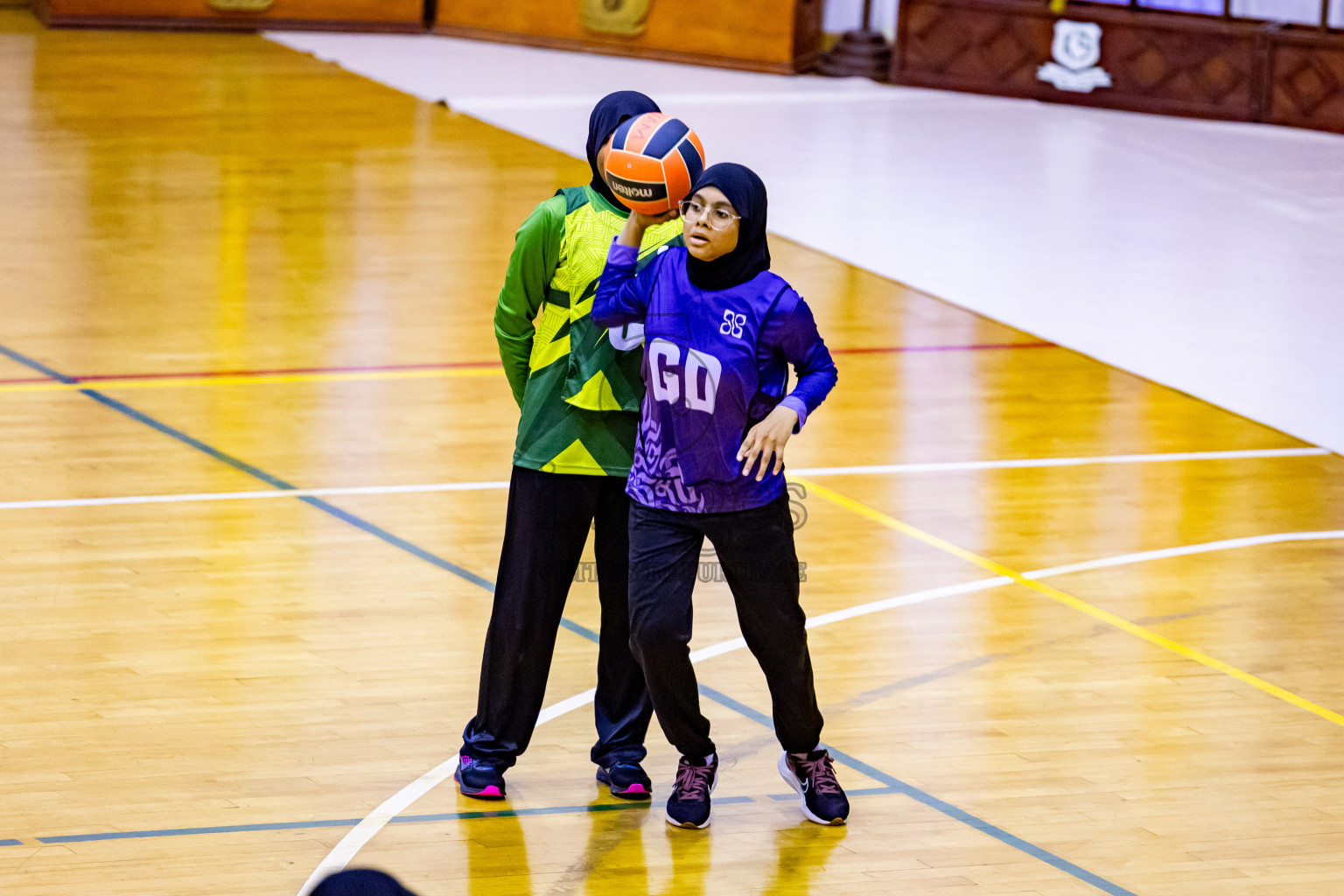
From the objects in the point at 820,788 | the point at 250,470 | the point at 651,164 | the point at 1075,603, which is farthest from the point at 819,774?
the point at 250,470

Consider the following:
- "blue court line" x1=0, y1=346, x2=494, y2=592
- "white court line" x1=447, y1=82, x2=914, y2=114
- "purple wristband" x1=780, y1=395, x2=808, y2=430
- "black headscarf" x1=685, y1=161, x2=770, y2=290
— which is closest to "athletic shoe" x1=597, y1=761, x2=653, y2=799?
"purple wristband" x1=780, y1=395, x2=808, y2=430

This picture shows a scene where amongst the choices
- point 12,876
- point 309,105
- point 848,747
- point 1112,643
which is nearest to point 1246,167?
point 309,105

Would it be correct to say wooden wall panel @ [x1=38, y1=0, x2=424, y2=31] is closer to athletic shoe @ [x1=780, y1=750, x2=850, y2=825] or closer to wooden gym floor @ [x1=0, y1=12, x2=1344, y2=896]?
wooden gym floor @ [x1=0, y1=12, x2=1344, y2=896]

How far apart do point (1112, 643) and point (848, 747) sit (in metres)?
1.29

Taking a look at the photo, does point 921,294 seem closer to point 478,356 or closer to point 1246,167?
point 478,356

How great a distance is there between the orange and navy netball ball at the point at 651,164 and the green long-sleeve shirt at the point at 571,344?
26 cm

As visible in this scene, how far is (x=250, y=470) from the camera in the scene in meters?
7.58

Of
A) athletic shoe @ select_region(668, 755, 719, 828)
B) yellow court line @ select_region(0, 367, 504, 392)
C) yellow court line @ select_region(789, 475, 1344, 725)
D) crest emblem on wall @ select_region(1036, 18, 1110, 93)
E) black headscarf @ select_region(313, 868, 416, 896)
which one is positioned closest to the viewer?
black headscarf @ select_region(313, 868, 416, 896)

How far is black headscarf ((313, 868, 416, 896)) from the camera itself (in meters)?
2.07

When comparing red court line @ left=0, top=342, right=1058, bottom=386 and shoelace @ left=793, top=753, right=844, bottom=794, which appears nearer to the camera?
shoelace @ left=793, top=753, right=844, bottom=794

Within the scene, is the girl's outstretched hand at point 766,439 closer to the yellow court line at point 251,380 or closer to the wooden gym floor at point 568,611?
the wooden gym floor at point 568,611

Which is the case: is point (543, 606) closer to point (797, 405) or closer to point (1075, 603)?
point (797, 405)

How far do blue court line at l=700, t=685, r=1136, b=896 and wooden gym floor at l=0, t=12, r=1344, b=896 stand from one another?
1 cm

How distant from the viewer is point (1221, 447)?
8438 millimetres
